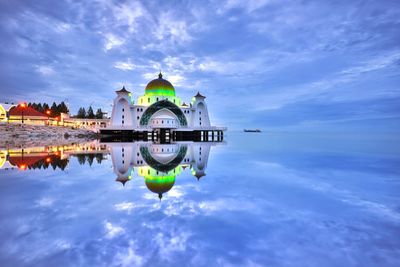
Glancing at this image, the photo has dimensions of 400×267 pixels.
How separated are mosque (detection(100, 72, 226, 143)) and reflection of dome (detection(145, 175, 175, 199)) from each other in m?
41.4

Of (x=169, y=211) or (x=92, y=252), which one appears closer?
(x=92, y=252)

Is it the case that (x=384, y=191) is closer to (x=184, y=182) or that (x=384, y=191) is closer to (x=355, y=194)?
(x=355, y=194)

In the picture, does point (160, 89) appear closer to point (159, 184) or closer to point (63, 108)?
point (159, 184)

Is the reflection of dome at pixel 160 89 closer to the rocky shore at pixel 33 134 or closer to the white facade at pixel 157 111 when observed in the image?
the white facade at pixel 157 111

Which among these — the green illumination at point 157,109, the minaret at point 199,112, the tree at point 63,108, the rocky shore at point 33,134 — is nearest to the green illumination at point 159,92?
the green illumination at point 157,109

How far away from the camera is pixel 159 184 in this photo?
10.3 m

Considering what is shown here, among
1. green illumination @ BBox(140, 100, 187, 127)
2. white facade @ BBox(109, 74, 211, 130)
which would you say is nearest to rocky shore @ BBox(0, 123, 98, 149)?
white facade @ BBox(109, 74, 211, 130)

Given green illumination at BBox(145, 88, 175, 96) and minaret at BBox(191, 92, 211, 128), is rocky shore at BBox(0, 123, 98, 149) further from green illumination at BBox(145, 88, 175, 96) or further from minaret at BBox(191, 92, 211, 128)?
minaret at BBox(191, 92, 211, 128)

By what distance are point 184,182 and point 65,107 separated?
92.3m

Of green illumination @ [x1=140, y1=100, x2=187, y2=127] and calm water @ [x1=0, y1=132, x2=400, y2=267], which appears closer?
calm water @ [x1=0, y1=132, x2=400, y2=267]

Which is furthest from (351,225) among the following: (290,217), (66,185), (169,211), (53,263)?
(66,185)

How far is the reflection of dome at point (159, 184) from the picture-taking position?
9.47 m

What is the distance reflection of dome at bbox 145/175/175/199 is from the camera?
947cm

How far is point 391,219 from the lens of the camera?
6781mm
